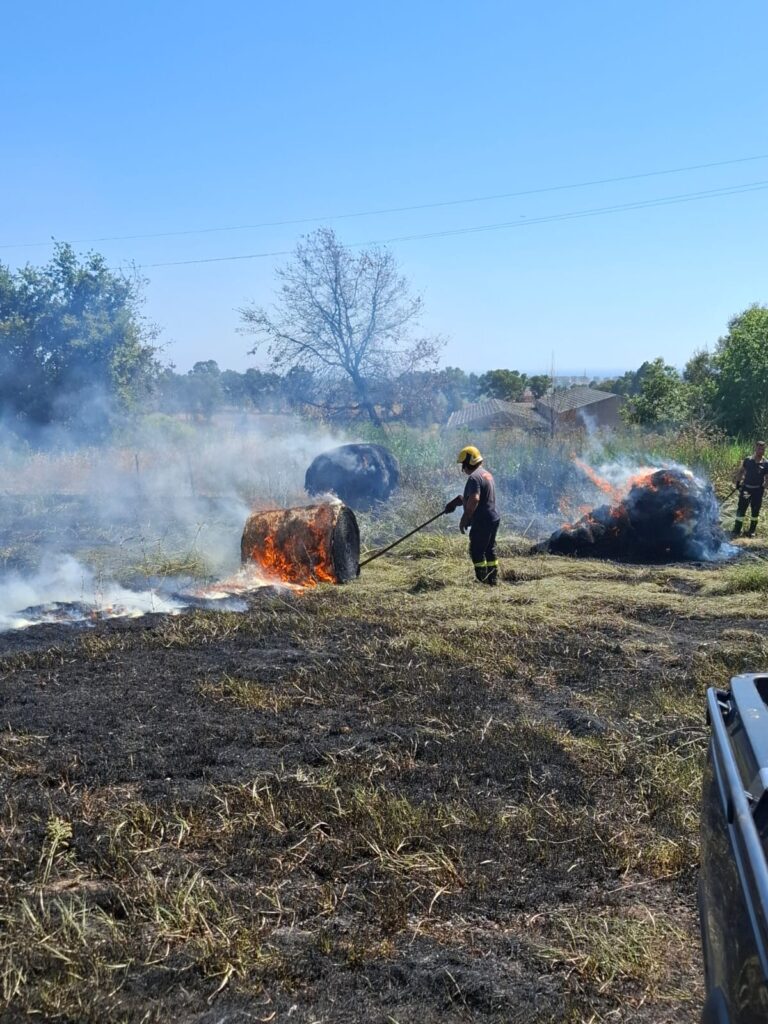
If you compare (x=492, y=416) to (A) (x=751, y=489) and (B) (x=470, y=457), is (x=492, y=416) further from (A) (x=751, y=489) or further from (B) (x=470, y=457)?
(B) (x=470, y=457)

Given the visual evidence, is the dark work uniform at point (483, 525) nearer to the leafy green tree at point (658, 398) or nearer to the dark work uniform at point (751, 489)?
the dark work uniform at point (751, 489)

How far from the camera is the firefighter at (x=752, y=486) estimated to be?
15297mm

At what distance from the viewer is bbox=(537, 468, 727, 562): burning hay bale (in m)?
13.1

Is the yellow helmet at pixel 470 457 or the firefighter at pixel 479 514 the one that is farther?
the yellow helmet at pixel 470 457

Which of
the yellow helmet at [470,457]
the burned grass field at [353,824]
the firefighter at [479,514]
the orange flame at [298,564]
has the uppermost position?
the yellow helmet at [470,457]

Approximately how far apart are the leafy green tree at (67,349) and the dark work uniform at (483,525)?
16.3m

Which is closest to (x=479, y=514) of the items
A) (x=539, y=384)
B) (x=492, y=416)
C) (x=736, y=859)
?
(x=736, y=859)

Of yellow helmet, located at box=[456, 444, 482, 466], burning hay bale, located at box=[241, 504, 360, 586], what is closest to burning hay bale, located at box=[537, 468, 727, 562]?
yellow helmet, located at box=[456, 444, 482, 466]

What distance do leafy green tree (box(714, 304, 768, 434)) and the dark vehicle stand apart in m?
24.9

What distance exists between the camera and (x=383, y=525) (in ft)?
51.3

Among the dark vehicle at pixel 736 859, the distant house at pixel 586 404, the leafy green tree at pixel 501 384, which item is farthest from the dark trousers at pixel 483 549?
the leafy green tree at pixel 501 384

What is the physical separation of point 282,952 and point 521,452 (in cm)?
1781

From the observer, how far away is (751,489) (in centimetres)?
1541

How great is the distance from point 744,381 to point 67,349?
20.4 metres
